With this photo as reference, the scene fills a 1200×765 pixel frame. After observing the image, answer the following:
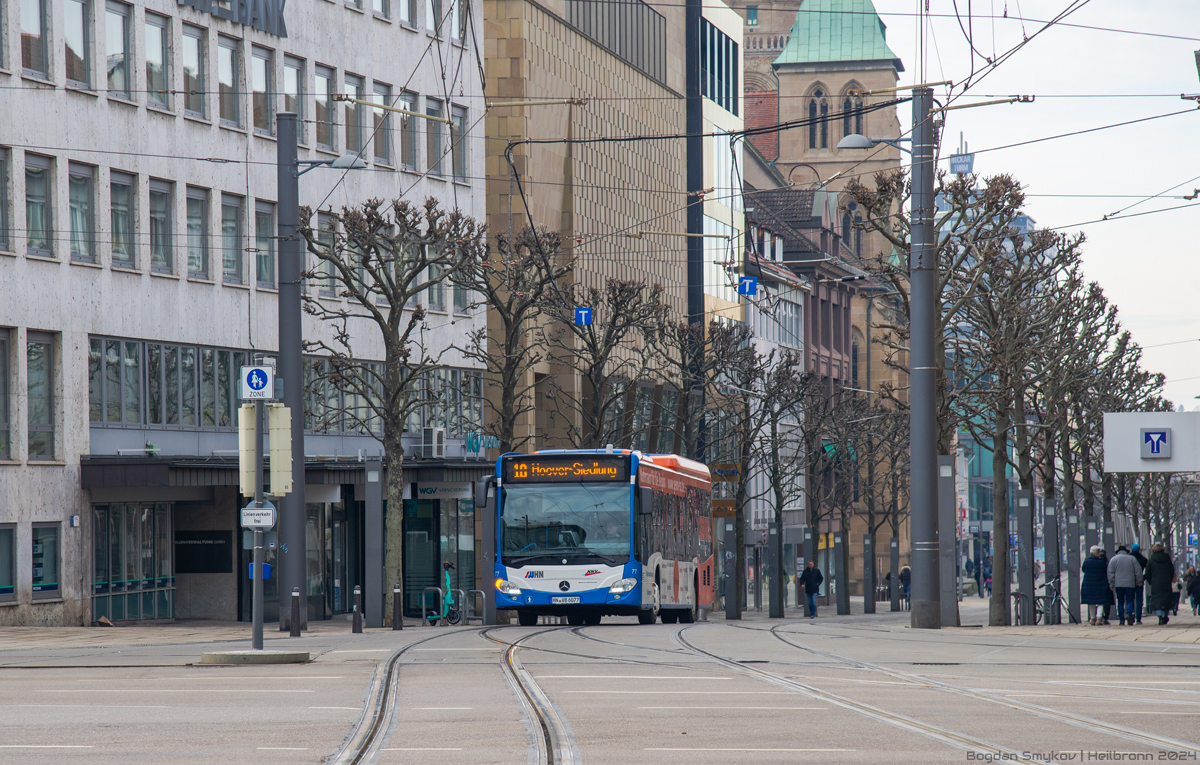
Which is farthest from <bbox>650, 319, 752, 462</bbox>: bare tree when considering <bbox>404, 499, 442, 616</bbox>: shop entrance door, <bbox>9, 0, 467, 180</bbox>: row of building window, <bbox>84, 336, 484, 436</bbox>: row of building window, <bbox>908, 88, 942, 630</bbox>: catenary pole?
<bbox>908, 88, 942, 630</bbox>: catenary pole

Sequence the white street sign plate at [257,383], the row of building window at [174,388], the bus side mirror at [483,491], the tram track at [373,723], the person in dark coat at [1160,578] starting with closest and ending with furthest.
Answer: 1. the tram track at [373,723]
2. the white street sign plate at [257,383]
3. the bus side mirror at [483,491]
4. the person in dark coat at [1160,578]
5. the row of building window at [174,388]

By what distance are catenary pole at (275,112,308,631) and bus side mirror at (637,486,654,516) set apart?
5.57m

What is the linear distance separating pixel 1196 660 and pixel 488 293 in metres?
23.1

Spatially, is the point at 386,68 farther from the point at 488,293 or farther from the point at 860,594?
the point at 860,594

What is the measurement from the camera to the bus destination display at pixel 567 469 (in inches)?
1198

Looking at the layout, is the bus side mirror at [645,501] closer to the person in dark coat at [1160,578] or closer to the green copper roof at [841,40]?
the person in dark coat at [1160,578]

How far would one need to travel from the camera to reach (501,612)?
1590 inches

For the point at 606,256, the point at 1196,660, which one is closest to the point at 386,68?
the point at 606,256

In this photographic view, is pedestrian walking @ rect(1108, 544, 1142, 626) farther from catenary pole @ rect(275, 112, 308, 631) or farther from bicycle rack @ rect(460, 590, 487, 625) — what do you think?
bicycle rack @ rect(460, 590, 487, 625)

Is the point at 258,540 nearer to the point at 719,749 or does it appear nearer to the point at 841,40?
the point at 719,749

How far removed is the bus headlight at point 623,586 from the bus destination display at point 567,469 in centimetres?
171

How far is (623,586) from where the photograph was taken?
30359 millimetres

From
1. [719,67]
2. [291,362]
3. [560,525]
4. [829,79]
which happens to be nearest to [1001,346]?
[560,525]

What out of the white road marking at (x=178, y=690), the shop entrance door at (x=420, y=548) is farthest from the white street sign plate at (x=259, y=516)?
the shop entrance door at (x=420, y=548)
